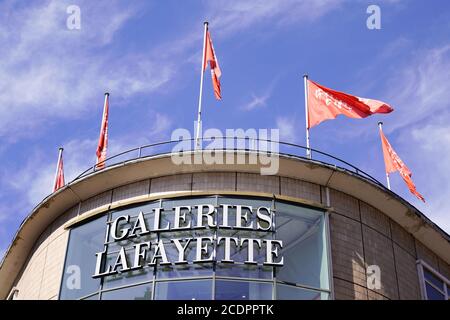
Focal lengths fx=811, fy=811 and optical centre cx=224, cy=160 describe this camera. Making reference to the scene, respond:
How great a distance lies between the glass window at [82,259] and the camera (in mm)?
25427

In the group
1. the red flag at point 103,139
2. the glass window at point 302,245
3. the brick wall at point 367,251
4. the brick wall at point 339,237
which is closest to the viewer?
the glass window at point 302,245

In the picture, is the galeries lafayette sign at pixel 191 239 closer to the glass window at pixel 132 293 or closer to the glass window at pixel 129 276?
the glass window at pixel 129 276

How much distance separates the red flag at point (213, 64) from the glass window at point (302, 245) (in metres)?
5.96

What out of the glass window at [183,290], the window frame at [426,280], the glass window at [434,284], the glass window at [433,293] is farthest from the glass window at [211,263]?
the glass window at [433,293]

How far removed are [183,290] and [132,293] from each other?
1.60 meters

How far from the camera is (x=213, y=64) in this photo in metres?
30.5

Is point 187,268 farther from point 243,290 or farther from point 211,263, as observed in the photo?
point 243,290

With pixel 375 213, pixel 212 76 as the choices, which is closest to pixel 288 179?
pixel 375 213

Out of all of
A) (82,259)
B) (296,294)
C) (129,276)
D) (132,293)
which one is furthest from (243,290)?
(82,259)

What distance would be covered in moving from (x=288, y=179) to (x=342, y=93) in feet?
14.4

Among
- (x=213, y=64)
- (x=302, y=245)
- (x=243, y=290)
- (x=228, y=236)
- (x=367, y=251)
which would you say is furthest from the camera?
(x=213, y=64)

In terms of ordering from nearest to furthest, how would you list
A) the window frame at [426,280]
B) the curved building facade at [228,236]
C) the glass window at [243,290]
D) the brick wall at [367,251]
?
the glass window at [243,290] → the curved building facade at [228,236] → the brick wall at [367,251] → the window frame at [426,280]

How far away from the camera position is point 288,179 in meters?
26.8
